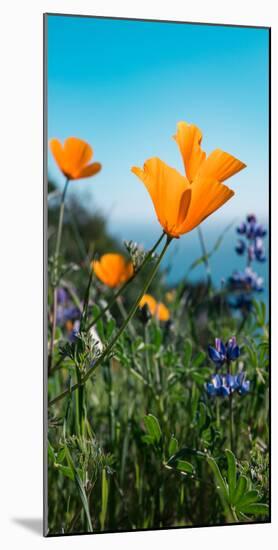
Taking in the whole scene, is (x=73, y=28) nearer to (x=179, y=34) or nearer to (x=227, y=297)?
(x=179, y=34)

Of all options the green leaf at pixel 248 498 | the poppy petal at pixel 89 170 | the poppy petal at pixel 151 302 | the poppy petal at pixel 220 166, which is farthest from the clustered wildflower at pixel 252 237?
the green leaf at pixel 248 498

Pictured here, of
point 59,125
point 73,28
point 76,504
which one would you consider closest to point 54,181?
point 59,125

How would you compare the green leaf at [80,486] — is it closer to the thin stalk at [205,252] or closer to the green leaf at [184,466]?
the green leaf at [184,466]

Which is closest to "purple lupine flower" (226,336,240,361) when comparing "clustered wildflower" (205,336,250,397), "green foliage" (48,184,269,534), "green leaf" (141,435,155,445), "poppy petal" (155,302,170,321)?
"clustered wildflower" (205,336,250,397)

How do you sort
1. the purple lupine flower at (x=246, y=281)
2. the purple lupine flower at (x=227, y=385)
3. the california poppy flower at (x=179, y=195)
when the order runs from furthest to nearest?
the purple lupine flower at (x=246, y=281), the purple lupine flower at (x=227, y=385), the california poppy flower at (x=179, y=195)

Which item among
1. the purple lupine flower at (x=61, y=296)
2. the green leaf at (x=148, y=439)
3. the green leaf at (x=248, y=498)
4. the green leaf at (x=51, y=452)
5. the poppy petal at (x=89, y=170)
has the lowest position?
the green leaf at (x=248, y=498)

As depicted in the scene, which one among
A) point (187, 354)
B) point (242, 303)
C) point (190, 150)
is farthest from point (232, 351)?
point (190, 150)

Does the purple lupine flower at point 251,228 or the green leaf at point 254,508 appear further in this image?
the purple lupine flower at point 251,228

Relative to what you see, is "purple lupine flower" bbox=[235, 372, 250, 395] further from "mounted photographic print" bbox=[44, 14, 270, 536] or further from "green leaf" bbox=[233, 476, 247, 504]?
"green leaf" bbox=[233, 476, 247, 504]
